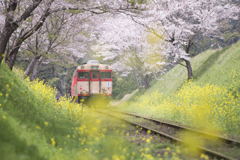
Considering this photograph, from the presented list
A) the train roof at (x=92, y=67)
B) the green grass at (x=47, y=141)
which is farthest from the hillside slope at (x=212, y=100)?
the train roof at (x=92, y=67)

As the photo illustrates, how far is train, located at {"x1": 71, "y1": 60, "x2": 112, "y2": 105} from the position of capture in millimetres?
15562

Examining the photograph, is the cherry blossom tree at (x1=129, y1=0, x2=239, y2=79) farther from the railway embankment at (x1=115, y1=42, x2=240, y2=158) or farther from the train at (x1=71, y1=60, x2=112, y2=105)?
the train at (x1=71, y1=60, x2=112, y2=105)

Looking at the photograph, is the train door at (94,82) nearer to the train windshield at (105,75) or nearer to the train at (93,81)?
the train at (93,81)

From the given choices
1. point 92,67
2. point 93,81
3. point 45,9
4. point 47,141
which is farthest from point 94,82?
point 47,141

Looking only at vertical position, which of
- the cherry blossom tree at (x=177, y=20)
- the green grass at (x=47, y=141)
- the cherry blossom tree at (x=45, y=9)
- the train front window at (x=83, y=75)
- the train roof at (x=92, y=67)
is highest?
the cherry blossom tree at (x=177, y=20)

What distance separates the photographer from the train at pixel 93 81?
15562 mm

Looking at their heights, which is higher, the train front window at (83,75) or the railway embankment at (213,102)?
the train front window at (83,75)

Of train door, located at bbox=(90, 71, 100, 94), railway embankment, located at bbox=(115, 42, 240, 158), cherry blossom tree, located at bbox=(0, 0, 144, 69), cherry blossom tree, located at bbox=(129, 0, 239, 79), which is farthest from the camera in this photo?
train door, located at bbox=(90, 71, 100, 94)

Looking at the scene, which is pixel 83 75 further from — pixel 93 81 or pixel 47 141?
pixel 47 141

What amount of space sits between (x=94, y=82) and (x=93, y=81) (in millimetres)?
108

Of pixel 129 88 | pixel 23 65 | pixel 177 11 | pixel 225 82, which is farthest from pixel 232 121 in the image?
pixel 129 88

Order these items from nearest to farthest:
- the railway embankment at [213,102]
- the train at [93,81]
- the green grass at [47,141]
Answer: the green grass at [47,141]
the railway embankment at [213,102]
the train at [93,81]

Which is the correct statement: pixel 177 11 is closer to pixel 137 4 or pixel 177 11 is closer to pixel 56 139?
pixel 137 4

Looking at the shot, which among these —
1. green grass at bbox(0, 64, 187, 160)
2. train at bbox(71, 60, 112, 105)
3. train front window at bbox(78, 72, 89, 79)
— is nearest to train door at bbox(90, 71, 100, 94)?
train at bbox(71, 60, 112, 105)
